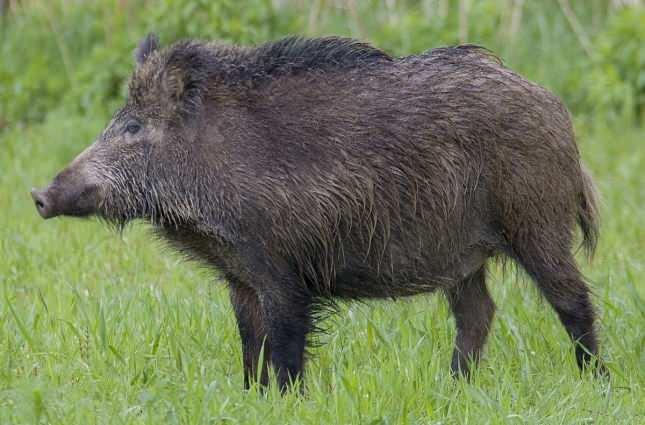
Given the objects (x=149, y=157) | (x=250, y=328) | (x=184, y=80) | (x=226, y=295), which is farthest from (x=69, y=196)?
(x=226, y=295)

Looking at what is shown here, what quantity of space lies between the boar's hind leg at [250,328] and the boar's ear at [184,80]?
28.9 inches

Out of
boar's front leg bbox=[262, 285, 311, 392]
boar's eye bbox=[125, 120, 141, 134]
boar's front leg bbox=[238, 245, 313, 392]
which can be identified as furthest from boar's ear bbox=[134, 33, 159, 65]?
boar's front leg bbox=[262, 285, 311, 392]

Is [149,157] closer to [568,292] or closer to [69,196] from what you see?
[69,196]

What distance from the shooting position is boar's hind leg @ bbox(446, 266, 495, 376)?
5125 millimetres

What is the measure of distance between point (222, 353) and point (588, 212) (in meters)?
1.67

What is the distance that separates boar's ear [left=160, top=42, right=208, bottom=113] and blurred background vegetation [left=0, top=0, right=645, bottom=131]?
397cm

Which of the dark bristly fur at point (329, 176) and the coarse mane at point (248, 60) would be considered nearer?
the dark bristly fur at point (329, 176)

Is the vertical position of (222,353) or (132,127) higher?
(132,127)

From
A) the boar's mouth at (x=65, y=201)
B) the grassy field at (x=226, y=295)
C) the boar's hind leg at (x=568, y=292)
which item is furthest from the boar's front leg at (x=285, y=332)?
the boar's hind leg at (x=568, y=292)

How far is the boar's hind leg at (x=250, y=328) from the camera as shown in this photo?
4742 millimetres

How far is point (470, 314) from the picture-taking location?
5223 mm

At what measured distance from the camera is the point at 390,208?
186 inches

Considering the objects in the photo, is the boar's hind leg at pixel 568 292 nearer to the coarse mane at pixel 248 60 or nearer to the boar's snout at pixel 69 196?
the coarse mane at pixel 248 60

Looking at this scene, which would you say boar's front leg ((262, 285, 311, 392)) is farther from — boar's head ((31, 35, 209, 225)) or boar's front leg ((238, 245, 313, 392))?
boar's head ((31, 35, 209, 225))
